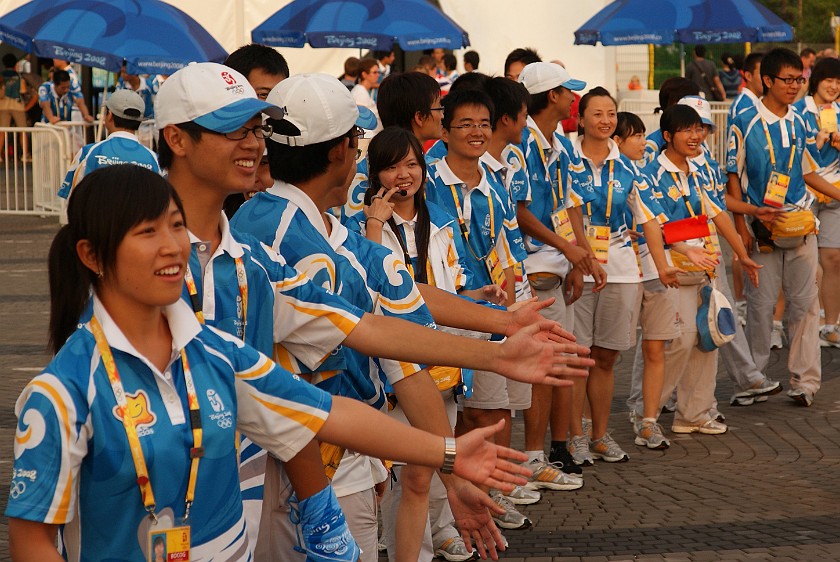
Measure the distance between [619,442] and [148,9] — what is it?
6794 millimetres

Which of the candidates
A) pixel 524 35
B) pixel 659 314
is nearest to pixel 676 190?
pixel 659 314

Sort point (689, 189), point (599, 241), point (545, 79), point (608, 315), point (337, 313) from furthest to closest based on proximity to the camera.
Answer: point (689, 189) < point (608, 315) < point (599, 241) < point (545, 79) < point (337, 313)

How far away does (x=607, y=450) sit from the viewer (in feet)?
27.2

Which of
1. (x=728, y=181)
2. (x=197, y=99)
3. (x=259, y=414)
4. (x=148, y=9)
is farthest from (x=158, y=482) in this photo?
(x=148, y=9)

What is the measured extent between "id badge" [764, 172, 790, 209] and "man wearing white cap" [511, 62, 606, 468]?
251cm

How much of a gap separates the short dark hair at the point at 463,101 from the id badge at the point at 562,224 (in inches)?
42.6

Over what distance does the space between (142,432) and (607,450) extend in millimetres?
5833

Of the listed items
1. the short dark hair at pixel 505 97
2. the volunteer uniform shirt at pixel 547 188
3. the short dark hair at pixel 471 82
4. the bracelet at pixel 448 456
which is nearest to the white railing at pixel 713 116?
the volunteer uniform shirt at pixel 547 188

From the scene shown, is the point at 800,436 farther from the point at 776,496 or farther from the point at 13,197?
the point at 13,197

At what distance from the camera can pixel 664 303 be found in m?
8.75

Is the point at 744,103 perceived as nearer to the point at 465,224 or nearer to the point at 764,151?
the point at 764,151

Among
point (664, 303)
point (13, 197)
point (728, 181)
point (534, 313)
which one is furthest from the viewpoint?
point (13, 197)

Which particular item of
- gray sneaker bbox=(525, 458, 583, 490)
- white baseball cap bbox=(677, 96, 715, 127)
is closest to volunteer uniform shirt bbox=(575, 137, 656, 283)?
white baseball cap bbox=(677, 96, 715, 127)

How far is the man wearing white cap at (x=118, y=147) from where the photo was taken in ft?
23.9
